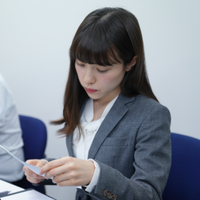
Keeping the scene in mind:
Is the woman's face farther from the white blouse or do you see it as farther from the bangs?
the white blouse

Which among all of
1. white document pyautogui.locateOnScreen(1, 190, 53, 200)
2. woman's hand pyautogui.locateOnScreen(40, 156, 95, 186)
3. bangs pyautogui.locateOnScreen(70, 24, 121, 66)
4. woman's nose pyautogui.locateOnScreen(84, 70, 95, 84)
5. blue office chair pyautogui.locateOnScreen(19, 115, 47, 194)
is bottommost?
blue office chair pyautogui.locateOnScreen(19, 115, 47, 194)

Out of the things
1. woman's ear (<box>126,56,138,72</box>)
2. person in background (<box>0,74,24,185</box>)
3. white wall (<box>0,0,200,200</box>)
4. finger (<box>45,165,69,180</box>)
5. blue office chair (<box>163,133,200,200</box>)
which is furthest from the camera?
white wall (<box>0,0,200,200</box>)

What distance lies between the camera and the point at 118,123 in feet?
2.83

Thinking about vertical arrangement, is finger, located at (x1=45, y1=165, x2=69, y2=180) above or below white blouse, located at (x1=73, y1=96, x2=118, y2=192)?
above

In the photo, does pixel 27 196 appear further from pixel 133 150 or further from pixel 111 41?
pixel 111 41

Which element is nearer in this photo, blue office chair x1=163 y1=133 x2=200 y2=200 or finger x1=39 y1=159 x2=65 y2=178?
finger x1=39 y1=159 x2=65 y2=178

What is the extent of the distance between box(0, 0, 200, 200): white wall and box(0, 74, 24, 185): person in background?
0.38 metres

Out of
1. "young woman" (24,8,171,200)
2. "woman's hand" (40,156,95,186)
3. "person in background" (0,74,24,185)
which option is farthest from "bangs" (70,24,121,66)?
"person in background" (0,74,24,185)

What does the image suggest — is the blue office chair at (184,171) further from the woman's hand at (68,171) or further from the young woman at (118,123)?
the woman's hand at (68,171)

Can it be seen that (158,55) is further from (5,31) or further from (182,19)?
(5,31)

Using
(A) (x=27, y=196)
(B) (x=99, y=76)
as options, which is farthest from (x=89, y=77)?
(A) (x=27, y=196)

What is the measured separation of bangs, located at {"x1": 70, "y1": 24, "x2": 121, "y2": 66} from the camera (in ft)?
2.42

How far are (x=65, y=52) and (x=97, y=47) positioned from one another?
1.05 m

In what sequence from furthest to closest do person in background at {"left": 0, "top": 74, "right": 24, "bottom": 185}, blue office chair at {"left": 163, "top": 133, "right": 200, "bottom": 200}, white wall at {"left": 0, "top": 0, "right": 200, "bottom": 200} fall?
white wall at {"left": 0, "top": 0, "right": 200, "bottom": 200} → person in background at {"left": 0, "top": 74, "right": 24, "bottom": 185} → blue office chair at {"left": 163, "top": 133, "right": 200, "bottom": 200}
